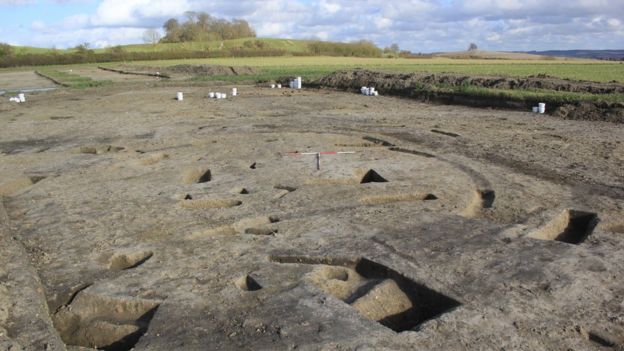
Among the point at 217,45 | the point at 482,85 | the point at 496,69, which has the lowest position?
the point at 482,85

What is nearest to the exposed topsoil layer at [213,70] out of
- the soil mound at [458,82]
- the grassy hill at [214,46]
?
the soil mound at [458,82]

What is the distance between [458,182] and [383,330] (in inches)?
190

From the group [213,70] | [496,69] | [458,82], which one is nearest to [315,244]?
[458,82]

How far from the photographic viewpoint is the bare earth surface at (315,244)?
4.44 metres

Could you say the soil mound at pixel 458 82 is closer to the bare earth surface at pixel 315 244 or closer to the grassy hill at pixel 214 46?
the bare earth surface at pixel 315 244

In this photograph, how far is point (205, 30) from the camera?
8525 centimetres

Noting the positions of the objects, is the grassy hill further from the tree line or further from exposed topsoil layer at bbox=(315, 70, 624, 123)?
exposed topsoil layer at bbox=(315, 70, 624, 123)

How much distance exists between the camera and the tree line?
274ft

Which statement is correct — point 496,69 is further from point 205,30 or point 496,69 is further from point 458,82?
point 205,30

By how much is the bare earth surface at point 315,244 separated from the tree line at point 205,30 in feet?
245

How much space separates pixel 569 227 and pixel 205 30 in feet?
275

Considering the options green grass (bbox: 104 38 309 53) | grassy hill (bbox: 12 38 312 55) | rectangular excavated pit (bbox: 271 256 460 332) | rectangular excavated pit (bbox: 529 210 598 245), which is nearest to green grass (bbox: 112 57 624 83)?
rectangular excavated pit (bbox: 529 210 598 245)

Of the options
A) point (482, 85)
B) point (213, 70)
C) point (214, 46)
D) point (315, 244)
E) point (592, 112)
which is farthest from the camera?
point (214, 46)

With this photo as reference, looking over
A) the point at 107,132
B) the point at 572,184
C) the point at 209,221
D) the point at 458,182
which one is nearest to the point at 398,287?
the point at 209,221
